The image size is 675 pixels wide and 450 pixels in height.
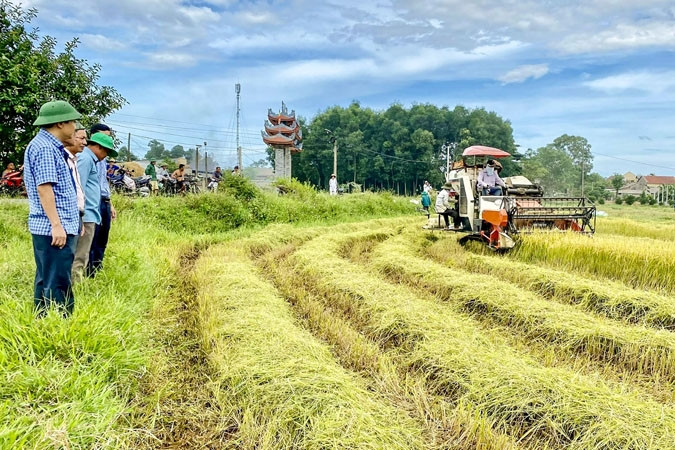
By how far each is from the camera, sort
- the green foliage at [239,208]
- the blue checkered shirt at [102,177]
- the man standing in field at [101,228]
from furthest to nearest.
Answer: the green foliage at [239,208] → the man standing in field at [101,228] → the blue checkered shirt at [102,177]

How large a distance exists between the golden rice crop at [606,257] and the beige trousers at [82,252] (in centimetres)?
596

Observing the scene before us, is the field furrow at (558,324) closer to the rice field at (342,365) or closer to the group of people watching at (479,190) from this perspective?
the rice field at (342,365)

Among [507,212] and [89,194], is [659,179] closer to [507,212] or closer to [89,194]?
[507,212]

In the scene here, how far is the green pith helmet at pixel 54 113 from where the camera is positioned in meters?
2.80

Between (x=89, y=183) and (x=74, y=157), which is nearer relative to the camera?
(x=74, y=157)

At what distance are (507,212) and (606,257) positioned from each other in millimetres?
1685

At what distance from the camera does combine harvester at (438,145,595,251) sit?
7215 millimetres

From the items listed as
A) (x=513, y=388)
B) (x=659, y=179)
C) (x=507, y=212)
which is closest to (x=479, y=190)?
(x=507, y=212)

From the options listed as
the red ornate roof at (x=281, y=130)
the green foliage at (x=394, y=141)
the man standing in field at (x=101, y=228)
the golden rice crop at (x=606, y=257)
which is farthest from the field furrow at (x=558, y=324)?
the green foliage at (x=394, y=141)

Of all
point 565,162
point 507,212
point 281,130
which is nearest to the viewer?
point 507,212

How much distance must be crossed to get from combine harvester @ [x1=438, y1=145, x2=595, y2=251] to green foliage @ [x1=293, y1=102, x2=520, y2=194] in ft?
127

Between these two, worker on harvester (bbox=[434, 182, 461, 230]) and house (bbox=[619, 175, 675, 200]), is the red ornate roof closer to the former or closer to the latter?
worker on harvester (bbox=[434, 182, 461, 230])

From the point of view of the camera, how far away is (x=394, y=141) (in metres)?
50.6

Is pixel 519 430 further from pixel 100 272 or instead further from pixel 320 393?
pixel 100 272
